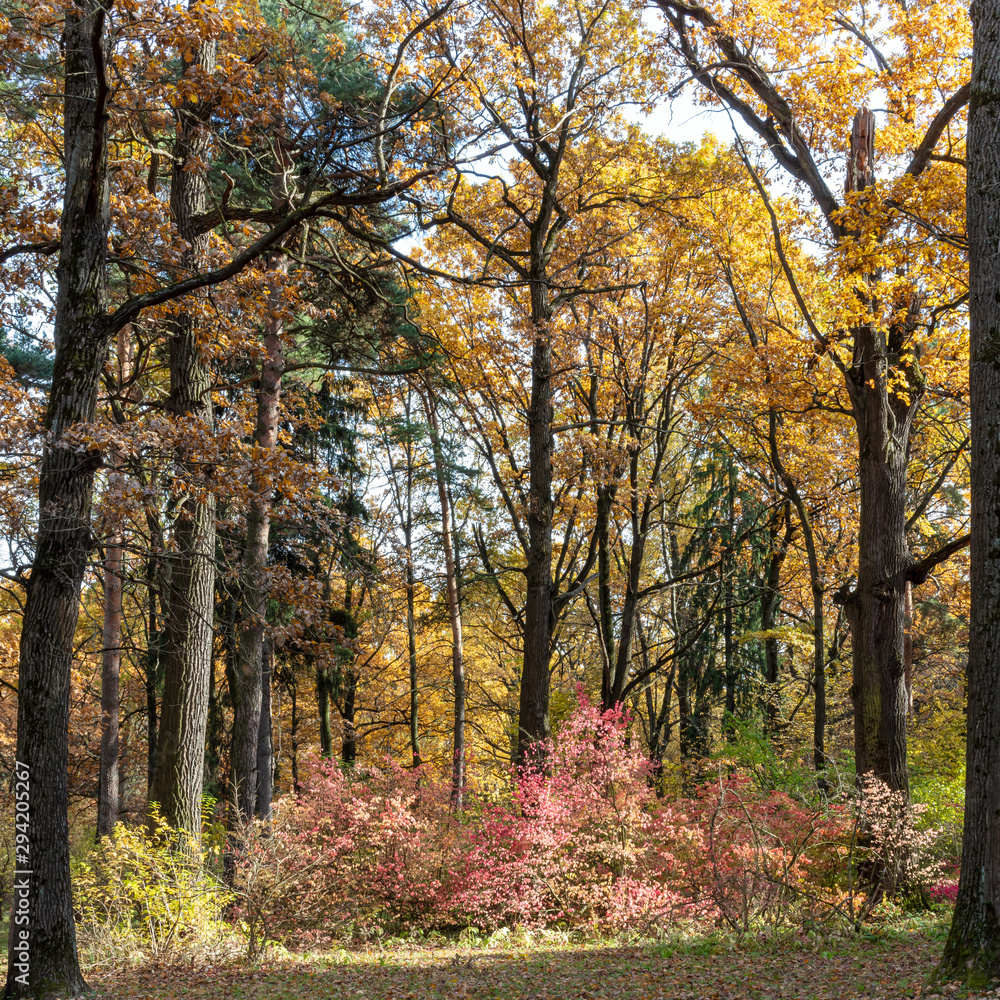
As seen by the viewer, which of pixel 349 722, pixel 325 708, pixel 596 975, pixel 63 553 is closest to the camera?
pixel 63 553

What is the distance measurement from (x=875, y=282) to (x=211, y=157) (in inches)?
312

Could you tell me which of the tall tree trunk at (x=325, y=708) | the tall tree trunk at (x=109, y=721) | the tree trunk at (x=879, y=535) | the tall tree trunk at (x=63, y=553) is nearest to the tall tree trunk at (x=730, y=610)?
the tree trunk at (x=879, y=535)

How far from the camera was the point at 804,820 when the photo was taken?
28.0 feet

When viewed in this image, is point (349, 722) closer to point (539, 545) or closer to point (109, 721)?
point (109, 721)

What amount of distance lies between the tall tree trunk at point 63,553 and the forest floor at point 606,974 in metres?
0.64

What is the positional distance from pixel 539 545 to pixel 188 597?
4.69 meters

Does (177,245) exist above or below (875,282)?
below

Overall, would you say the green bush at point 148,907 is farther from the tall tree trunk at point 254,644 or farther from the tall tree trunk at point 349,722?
the tall tree trunk at point 349,722

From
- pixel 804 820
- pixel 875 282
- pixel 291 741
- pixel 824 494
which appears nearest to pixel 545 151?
pixel 875 282

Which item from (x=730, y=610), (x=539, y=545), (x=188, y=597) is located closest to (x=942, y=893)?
(x=539, y=545)

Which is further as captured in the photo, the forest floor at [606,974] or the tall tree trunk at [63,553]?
the forest floor at [606,974]

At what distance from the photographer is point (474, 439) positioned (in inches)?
595

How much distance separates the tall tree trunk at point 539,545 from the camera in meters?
11.0

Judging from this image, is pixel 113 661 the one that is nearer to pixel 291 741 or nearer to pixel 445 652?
pixel 291 741
